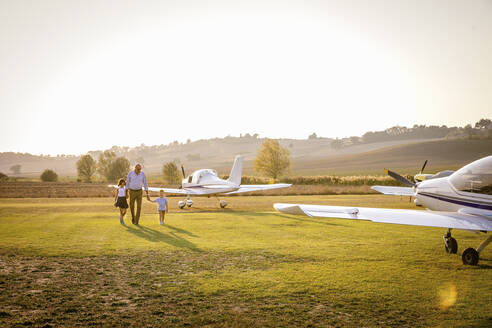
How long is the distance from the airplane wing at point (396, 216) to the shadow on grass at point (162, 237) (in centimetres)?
405

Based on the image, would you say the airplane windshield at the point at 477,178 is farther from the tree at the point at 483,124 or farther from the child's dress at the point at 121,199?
the tree at the point at 483,124

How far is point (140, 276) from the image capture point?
6.29m

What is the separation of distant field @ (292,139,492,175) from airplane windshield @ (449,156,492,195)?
277ft

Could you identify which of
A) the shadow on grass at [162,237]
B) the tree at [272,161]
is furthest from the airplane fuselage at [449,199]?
the tree at [272,161]

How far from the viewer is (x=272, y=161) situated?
64.6 metres

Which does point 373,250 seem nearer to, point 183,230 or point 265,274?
point 265,274

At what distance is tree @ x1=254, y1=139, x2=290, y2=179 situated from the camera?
6425 centimetres

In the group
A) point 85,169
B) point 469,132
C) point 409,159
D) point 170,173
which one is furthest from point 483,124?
point 85,169

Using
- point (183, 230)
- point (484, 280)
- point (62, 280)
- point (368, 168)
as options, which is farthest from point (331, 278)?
point (368, 168)

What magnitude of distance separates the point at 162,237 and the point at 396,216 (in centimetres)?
708

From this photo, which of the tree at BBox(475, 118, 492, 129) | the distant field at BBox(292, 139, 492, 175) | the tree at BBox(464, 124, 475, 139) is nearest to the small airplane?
the distant field at BBox(292, 139, 492, 175)

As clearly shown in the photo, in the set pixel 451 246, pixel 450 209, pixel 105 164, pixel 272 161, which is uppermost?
pixel 105 164

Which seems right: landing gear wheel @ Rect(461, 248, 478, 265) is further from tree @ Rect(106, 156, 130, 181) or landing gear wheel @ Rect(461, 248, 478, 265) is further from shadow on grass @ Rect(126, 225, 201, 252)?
tree @ Rect(106, 156, 130, 181)

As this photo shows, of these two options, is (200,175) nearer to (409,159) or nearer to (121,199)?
(121,199)
